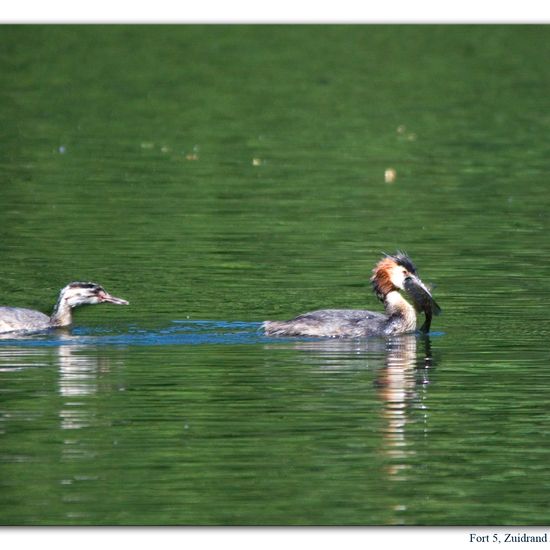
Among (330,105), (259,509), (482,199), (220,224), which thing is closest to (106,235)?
(220,224)

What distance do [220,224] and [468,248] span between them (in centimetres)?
350

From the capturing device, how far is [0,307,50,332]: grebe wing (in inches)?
713

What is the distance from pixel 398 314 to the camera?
1870cm

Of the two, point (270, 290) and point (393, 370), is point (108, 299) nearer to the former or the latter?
point (270, 290)

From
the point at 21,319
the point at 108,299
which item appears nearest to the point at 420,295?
the point at 108,299

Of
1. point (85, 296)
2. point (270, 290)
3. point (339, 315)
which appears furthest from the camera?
point (270, 290)

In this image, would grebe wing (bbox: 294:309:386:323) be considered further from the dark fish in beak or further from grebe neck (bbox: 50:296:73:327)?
grebe neck (bbox: 50:296:73:327)

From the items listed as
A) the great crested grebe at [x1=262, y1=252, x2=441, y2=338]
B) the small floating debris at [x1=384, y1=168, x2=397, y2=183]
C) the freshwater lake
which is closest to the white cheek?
the great crested grebe at [x1=262, y1=252, x2=441, y2=338]

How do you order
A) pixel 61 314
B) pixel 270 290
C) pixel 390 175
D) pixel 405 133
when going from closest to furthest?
1. pixel 61 314
2. pixel 270 290
3. pixel 390 175
4. pixel 405 133

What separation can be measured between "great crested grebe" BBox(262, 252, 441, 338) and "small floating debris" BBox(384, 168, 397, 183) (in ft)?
32.0

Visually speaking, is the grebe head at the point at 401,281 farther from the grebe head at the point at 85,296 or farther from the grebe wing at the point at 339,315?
the grebe head at the point at 85,296

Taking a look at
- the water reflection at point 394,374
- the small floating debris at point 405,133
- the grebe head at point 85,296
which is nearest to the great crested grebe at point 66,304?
the grebe head at point 85,296

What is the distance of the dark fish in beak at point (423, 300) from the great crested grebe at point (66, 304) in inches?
116

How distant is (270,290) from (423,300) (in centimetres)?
217
